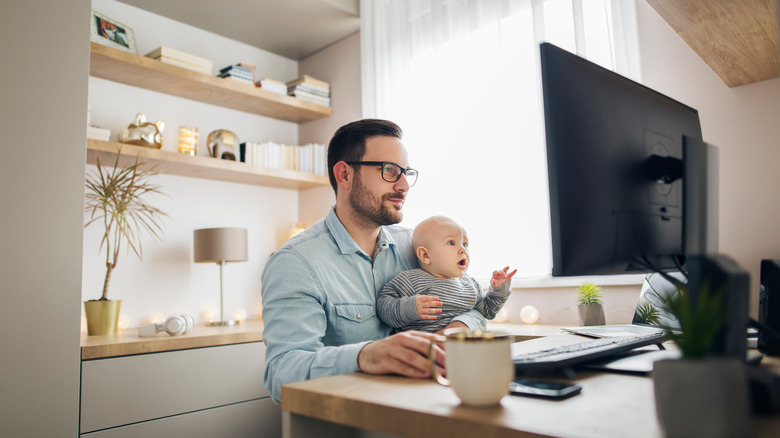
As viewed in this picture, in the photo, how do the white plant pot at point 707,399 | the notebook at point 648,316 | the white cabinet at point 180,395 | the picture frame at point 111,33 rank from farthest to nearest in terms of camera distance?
the picture frame at point 111,33
the white cabinet at point 180,395
the notebook at point 648,316
the white plant pot at point 707,399

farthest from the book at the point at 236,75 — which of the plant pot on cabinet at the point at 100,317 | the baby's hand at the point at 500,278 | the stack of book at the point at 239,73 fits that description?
the baby's hand at the point at 500,278

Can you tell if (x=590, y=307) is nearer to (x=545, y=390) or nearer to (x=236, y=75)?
(x=545, y=390)

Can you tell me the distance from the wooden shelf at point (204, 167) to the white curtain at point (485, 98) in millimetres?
702

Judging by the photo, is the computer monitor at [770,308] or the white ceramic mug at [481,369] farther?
the computer monitor at [770,308]

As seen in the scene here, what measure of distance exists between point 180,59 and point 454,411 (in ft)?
9.60

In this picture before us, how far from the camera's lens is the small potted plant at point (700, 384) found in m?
0.44

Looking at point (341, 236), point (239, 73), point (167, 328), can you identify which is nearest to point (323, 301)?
point (341, 236)

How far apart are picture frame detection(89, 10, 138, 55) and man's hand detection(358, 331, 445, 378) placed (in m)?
Result: 2.58

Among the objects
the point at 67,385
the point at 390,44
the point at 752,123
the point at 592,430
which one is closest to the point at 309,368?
the point at 592,430

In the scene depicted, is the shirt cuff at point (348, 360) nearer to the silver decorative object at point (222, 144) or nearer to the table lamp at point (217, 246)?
the table lamp at point (217, 246)

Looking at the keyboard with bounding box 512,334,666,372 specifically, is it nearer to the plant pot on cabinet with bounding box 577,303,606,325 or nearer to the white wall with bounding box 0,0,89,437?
the plant pot on cabinet with bounding box 577,303,606,325

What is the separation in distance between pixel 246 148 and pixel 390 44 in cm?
116

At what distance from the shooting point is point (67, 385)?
1.82 m

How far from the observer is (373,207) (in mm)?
1602
